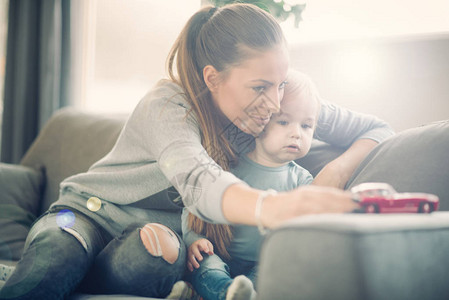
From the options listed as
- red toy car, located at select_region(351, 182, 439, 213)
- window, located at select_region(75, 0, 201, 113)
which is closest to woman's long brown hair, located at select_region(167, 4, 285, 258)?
window, located at select_region(75, 0, 201, 113)

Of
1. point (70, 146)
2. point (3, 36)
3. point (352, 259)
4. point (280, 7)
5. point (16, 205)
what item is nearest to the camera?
point (352, 259)

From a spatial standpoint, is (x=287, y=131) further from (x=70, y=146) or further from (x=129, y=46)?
(x=70, y=146)

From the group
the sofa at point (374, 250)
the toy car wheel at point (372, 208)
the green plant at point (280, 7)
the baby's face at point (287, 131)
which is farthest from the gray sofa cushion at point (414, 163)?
the green plant at point (280, 7)

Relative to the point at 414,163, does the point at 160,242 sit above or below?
below

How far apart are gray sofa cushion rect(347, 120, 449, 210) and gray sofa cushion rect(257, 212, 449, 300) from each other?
28 centimetres

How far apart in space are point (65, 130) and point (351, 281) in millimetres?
1521

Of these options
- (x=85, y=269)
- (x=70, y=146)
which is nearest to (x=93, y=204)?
(x=85, y=269)

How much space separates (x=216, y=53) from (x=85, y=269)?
21.4 inches

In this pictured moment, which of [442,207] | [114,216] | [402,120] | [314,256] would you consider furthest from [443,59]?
[114,216]

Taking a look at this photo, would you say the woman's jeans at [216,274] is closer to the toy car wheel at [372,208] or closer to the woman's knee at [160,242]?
the woman's knee at [160,242]

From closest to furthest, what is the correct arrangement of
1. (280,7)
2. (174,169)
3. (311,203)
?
(311,203) < (174,169) < (280,7)

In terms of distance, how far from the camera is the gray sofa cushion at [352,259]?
52 centimetres

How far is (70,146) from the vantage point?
1.73 m

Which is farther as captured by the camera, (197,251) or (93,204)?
(93,204)
